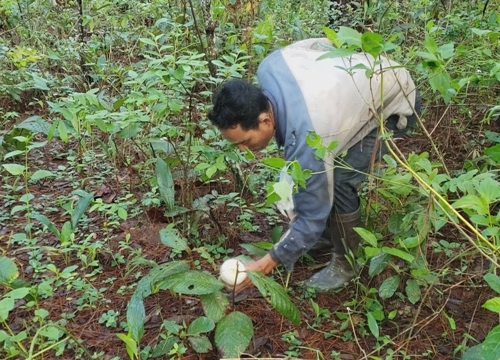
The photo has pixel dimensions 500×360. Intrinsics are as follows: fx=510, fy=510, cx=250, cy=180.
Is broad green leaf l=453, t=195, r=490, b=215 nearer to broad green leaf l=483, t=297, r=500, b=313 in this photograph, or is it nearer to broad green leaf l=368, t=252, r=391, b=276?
broad green leaf l=483, t=297, r=500, b=313

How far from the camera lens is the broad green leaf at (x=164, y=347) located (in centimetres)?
196

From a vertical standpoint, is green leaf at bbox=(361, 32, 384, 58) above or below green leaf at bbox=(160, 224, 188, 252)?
above

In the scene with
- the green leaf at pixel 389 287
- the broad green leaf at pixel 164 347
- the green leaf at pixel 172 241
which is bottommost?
the broad green leaf at pixel 164 347

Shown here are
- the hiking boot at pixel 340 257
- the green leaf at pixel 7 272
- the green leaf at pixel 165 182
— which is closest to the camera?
the green leaf at pixel 7 272

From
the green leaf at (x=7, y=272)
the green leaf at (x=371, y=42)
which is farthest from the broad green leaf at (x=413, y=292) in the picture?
the green leaf at (x=7, y=272)

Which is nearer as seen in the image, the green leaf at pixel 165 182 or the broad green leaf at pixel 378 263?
the broad green leaf at pixel 378 263

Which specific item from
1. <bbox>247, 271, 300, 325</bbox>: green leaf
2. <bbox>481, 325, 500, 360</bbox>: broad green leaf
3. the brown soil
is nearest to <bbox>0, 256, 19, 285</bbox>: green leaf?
the brown soil

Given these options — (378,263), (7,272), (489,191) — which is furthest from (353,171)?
(7,272)

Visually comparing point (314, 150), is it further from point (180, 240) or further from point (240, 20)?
point (240, 20)

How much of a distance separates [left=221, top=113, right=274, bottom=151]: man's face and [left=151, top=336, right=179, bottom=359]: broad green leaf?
2.75 feet

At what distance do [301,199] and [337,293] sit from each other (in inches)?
25.6

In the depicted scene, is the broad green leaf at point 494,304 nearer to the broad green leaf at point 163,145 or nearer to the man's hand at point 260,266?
the man's hand at point 260,266

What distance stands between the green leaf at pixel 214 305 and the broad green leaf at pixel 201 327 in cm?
2

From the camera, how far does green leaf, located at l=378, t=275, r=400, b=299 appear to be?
209cm
